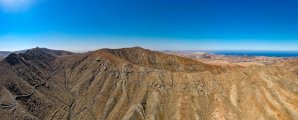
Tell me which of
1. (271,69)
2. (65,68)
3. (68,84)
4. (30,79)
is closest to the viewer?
(271,69)

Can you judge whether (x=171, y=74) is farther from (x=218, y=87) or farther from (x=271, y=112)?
(x=271, y=112)

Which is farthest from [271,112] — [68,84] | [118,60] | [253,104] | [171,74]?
[68,84]

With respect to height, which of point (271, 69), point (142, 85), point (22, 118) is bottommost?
point (22, 118)

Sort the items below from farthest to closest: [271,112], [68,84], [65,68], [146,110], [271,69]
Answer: [65,68]
[68,84]
[271,69]
[146,110]
[271,112]

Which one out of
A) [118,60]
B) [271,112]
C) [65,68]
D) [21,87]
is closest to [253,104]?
[271,112]

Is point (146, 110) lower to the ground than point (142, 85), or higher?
lower

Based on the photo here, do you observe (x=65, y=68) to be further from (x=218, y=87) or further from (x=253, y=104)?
(x=253, y=104)

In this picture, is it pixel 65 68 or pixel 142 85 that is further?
pixel 65 68
